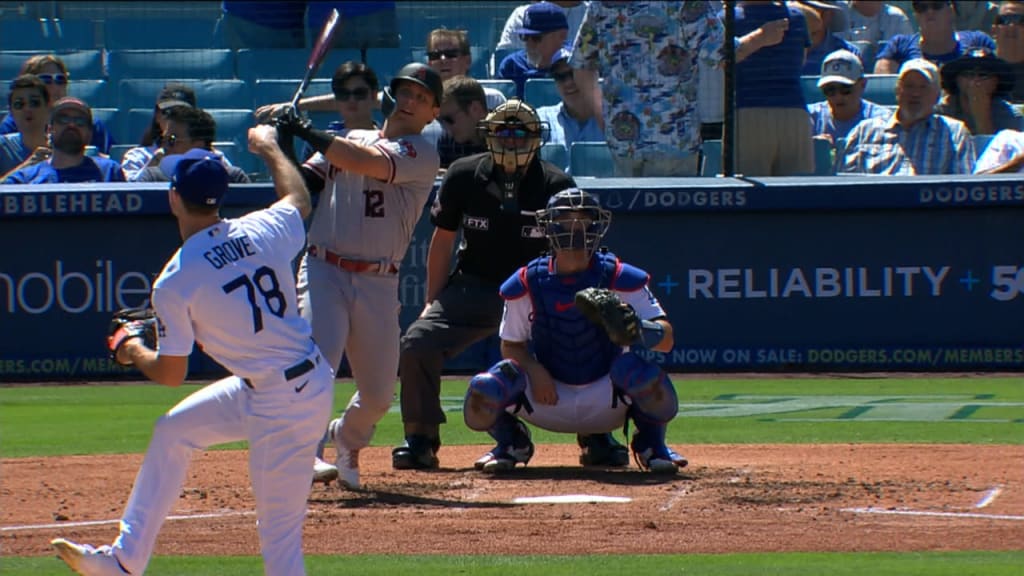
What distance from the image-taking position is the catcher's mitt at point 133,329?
5281 millimetres

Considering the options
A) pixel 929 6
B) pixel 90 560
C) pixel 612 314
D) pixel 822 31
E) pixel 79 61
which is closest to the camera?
pixel 90 560

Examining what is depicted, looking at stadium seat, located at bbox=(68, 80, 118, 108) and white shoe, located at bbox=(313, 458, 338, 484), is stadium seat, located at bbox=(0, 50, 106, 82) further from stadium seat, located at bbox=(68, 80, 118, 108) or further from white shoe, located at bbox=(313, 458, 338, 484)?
white shoe, located at bbox=(313, 458, 338, 484)

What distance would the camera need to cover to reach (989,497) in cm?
719

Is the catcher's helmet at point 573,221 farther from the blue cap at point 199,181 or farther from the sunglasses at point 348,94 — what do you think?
the blue cap at point 199,181

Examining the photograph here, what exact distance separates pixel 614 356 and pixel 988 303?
4999 millimetres

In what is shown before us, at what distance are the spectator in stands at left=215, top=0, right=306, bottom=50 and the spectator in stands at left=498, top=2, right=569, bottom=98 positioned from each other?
2.09 meters

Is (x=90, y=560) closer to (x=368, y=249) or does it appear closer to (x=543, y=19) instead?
(x=368, y=249)

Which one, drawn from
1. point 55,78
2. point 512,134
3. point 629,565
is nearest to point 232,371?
point 629,565

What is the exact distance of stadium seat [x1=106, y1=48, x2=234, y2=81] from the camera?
15016 mm

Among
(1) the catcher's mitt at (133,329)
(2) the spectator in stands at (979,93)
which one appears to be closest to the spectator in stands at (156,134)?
(2) the spectator in stands at (979,93)

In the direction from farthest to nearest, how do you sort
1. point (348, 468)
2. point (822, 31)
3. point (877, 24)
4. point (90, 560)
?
point (877, 24), point (822, 31), point (348, 468), point (90, 560)

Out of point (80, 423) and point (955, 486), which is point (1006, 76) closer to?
point (955, 486)

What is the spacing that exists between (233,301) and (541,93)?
8.48 m

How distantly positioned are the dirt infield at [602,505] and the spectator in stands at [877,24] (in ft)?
24.7
